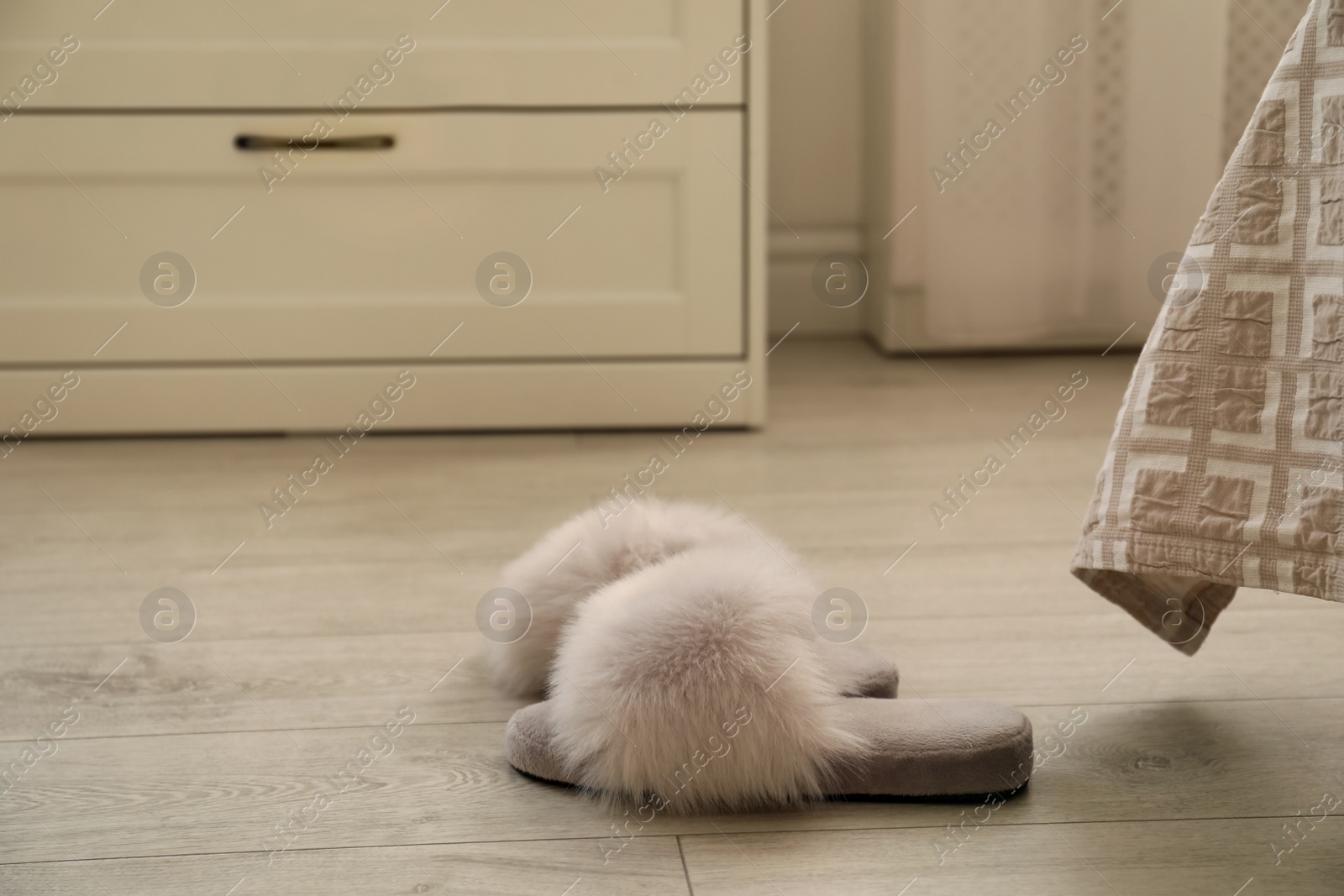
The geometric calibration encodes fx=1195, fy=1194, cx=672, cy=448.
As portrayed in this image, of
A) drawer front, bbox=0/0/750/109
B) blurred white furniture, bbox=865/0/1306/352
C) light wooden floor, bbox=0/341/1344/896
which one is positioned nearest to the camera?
light wooden floor, bbox=0/341/1344/896

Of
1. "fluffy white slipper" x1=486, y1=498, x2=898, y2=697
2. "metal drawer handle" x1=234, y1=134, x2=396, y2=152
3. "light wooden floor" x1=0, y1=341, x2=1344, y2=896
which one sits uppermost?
"metal drawer handle" x1=234, y1=134, x2=396, y2=152

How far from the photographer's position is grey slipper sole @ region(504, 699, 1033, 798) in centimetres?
73

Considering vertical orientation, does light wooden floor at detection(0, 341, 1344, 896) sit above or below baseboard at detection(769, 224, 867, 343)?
below

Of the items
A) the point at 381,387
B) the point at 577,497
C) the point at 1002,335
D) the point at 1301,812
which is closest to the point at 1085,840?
the point at 1301,812

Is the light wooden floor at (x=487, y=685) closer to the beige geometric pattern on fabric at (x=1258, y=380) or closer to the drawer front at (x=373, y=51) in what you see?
the beige geometric pattern on fabric at (x=1258, y=380)

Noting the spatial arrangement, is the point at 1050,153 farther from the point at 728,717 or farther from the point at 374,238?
the point at 728,717

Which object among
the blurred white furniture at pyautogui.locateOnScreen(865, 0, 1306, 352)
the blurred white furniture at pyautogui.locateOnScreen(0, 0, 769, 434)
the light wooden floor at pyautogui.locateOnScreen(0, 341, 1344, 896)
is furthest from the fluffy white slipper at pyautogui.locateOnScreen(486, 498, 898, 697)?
the blurred white furniture at pyautogui.locateOnScreen(865, 0, 1306, 352)

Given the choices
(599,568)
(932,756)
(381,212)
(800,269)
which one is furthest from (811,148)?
(932,756)

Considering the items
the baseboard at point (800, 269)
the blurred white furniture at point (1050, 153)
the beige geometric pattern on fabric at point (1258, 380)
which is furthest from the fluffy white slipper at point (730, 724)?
the baseboard at point (800, 269)

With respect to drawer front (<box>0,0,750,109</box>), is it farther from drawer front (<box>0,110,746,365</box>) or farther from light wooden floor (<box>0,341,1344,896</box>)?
light wooden floor (<box>0,341,1344,896</box>)

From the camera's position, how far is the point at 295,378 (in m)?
1.64

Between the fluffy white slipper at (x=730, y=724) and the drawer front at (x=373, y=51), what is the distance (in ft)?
3.26

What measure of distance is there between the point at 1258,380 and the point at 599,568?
46 centimetres

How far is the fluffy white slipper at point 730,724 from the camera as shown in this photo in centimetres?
71
